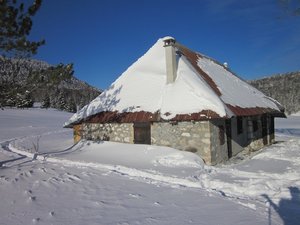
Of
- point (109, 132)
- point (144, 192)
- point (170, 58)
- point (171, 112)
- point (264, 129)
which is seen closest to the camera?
point (144, 192)

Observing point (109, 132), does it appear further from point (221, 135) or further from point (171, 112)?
point (221, 135)

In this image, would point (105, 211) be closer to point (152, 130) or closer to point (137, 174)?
point (137, 174)

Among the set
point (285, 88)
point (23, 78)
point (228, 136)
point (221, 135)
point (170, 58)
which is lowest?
point (228, 136)

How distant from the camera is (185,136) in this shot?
1212 cm

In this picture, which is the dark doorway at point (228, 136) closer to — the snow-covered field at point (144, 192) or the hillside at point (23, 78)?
the snow-covered field at point (144, 192)

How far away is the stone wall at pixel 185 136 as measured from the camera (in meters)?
11.6

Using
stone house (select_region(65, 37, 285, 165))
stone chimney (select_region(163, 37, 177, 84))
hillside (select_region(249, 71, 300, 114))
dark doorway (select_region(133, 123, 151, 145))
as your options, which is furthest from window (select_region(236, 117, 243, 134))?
hillside (select_region(249, 71, 300, 114))

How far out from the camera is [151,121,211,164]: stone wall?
1163 centimetres

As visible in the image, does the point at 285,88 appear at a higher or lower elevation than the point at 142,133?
higher

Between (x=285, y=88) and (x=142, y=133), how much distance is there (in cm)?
11635

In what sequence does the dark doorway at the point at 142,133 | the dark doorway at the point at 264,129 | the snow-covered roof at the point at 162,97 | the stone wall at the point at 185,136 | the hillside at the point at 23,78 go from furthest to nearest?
the dark doorway at the point at 264,129, the dark doorway at the point at 142,133, the snow-covered roof at the point at 162,97, the stone wall at the point at 185,136, the hillside at the point at 23,78

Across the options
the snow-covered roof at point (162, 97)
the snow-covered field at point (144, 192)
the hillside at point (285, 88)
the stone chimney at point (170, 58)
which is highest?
the hillside at point (285, 88)

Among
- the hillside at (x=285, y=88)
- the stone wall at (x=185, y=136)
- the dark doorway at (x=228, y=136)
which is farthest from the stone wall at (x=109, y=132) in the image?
the hillside at (x=285, y=88)

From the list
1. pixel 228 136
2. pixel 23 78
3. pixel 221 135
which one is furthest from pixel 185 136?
pixel 23 78
